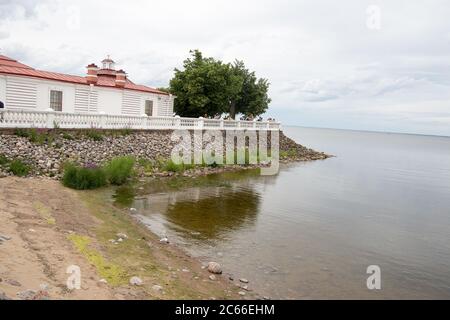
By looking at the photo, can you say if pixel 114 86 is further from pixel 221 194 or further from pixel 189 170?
pixel 221 194

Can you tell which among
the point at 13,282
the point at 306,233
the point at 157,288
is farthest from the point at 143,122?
the point at 13,282

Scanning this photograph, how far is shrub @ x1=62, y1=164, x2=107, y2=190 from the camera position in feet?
64.0

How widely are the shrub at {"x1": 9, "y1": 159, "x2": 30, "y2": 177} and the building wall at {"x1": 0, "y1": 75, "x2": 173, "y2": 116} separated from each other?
324 inches

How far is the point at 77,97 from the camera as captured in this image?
30.4 meters

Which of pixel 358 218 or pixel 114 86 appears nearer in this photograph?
pixel 358 218

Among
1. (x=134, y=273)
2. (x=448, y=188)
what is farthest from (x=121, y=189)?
(x=448, y=188)

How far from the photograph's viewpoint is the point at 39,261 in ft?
30.3

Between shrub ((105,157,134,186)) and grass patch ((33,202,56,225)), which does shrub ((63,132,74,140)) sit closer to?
shrub ((105,157,134,186))

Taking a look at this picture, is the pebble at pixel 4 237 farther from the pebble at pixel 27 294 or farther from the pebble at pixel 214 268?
the pebble at pixel 214 268

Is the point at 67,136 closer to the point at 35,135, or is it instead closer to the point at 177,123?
the point at 35,135

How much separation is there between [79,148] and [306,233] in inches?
610

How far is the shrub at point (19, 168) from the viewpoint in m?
19.4

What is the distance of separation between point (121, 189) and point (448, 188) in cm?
3159

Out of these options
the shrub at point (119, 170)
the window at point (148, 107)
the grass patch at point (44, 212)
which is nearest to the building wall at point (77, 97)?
the window at point (148, 107)
